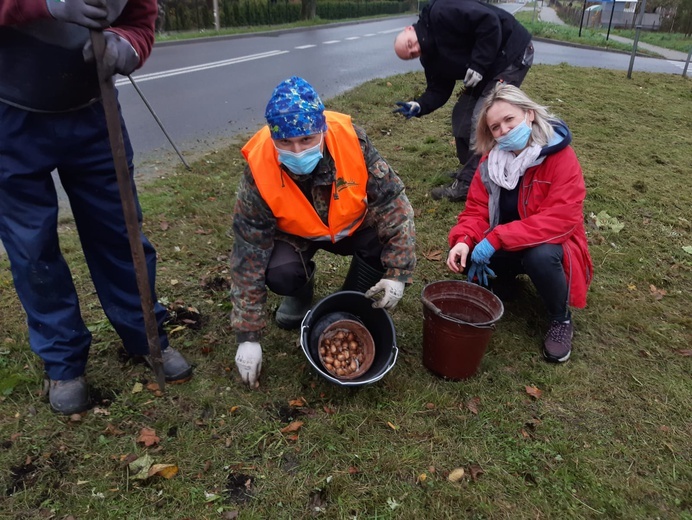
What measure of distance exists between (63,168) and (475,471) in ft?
6.68

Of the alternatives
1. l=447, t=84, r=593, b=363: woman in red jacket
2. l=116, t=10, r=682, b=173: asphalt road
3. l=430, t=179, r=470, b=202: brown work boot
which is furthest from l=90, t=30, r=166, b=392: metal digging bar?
l=116, t=10, r=682, b=173: asphalt road

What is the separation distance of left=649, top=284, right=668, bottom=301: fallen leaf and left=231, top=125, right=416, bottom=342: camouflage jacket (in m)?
1.89

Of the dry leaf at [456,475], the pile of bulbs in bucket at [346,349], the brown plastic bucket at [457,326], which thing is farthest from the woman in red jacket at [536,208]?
the dry leaf at [456,475]

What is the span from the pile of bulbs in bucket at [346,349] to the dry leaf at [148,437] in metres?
0.79

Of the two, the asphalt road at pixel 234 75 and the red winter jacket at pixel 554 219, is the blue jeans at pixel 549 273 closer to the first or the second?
the red winter jacket at pixel 554 219

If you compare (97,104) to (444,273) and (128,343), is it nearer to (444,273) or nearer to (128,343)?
(128,343)

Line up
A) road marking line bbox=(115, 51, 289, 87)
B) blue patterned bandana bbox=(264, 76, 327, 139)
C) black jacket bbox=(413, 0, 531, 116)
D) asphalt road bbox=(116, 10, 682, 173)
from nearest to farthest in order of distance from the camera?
blue patterned bandana bbox=(264, 76, 327, 139) → black jacket bbox=(413, 0, 531, 116) → asphalt road bbox=(116, 10, 682, 173) → road marking line bbox=(115, 51, 289, 87)

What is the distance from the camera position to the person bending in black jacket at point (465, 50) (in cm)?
378

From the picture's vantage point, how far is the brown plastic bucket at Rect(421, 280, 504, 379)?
7.86 feet

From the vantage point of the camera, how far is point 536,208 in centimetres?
274

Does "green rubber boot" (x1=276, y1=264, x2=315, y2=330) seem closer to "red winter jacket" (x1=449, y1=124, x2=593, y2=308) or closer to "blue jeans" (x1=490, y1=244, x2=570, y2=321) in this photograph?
"red winter jacket" (x1=449, y1=124, x2=593, y2=308)

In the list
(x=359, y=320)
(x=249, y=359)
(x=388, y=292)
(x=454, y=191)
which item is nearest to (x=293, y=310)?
(x=359, y=320)

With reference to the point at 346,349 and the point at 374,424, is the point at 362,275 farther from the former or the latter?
the point at 374,424

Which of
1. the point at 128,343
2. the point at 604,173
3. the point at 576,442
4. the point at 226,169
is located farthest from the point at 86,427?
the point at 604,173
